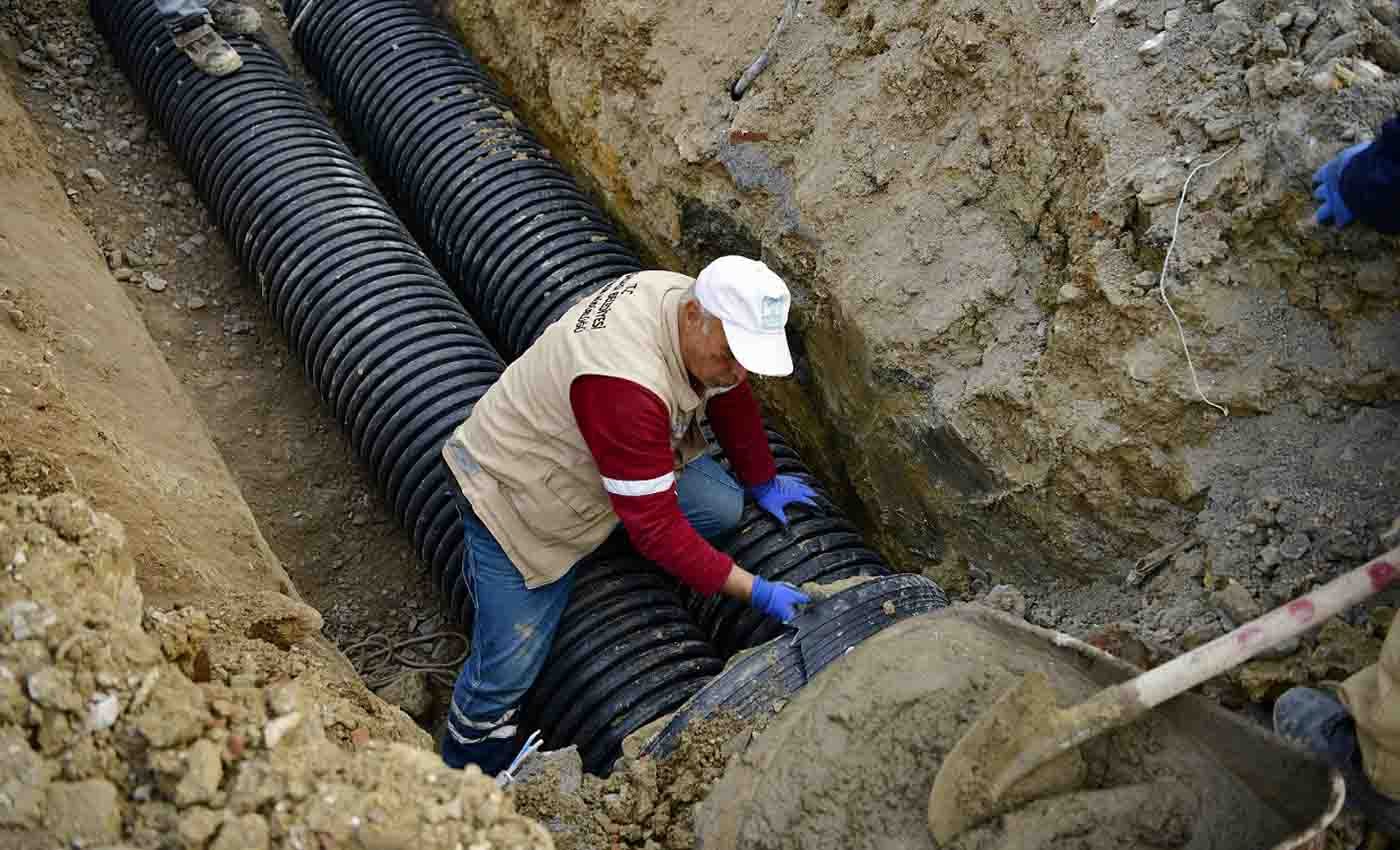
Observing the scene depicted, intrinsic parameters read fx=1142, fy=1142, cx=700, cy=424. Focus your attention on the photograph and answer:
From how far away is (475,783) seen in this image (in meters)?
1.93

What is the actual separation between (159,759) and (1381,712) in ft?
6.93

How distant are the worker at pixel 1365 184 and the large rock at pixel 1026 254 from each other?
90 mm

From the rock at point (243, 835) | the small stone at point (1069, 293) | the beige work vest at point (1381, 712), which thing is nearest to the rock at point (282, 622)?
the rock at point (243, 835)

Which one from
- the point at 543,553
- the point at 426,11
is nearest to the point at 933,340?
the point at 543,553

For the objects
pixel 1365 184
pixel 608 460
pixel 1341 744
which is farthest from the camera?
pixel 608 460

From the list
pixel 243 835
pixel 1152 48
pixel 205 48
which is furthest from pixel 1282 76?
pixel 205 48

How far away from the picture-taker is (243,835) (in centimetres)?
178

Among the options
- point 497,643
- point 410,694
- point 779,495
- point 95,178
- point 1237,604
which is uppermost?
point 1237,604

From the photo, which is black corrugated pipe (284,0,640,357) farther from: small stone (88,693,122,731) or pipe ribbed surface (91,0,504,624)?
small stone (88,693,122,731)

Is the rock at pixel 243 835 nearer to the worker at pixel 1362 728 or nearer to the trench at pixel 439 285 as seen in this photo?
the trench at pixel 439 285

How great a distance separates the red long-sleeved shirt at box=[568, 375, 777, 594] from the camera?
8.84 feet

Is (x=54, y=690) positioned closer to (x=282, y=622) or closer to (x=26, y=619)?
(x=26, y=619)

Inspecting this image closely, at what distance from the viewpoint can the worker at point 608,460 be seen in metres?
2.71

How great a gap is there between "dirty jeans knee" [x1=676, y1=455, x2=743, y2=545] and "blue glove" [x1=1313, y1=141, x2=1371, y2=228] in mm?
1676
